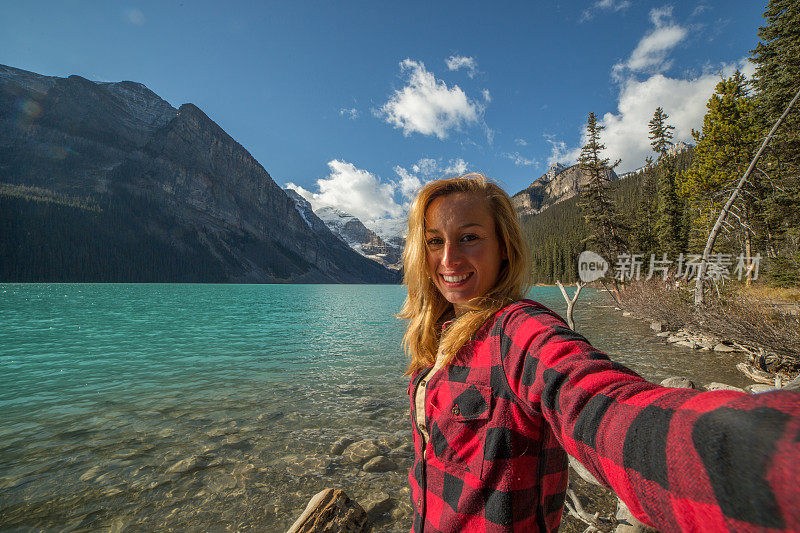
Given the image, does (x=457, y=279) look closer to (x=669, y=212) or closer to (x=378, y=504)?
(x=378, y=504)

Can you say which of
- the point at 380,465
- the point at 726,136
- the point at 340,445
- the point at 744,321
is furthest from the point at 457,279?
the point at 726,136

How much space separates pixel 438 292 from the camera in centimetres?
241

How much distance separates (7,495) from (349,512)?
18.6ft

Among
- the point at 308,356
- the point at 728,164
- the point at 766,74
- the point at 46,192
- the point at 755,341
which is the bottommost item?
the point at 308,356

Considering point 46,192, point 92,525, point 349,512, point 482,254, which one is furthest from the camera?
point 46,192

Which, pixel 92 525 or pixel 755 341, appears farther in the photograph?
pixel 755 341

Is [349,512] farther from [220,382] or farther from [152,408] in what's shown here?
[220,382]

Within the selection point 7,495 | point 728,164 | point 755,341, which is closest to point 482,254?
point 7,495

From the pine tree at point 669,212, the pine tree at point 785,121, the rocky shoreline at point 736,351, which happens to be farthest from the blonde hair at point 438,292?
the pine tree at point 669,212

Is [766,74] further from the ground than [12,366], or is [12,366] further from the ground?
[766,74]

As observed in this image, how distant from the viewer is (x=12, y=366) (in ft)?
38.2

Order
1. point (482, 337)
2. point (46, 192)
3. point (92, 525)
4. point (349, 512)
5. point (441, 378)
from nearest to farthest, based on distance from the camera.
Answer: point (482, 337) → point (441, 378) → point (349, 512) → point (92, 525) → point (46, 192)

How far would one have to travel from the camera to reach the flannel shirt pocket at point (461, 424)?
1.45 meters

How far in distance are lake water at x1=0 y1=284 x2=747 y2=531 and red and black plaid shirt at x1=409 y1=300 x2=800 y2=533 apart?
3.42m
